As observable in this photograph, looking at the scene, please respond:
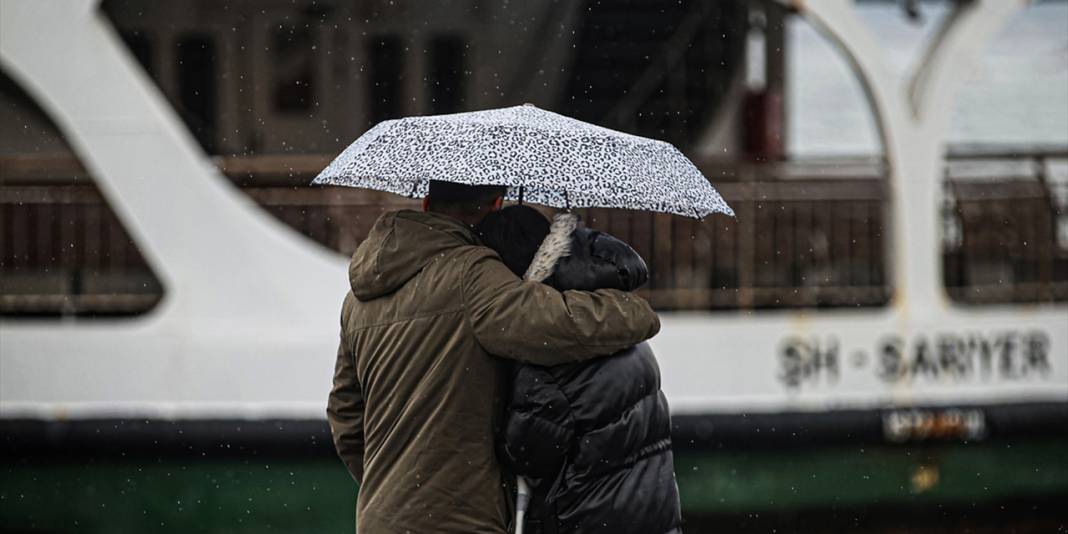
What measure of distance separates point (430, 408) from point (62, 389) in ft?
11.9

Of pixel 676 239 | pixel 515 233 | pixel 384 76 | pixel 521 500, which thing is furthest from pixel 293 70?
pixel 521 500

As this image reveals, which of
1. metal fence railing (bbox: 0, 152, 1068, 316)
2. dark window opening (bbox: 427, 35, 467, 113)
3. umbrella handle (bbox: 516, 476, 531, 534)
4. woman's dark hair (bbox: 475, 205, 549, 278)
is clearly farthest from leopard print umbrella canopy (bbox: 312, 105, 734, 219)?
dark window opening (bbox: 427, 35, 467, 113)

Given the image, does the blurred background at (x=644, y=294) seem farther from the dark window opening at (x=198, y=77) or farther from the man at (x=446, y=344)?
the man at (x=446, y=344)

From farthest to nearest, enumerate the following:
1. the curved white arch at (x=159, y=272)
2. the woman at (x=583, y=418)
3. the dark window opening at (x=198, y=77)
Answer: the dark window opening at (x=198, y=77)
the curved white arch at (x=159, y=272)
the woman at (x=583, y=418)

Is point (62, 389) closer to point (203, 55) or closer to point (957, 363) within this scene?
point (203, 55)

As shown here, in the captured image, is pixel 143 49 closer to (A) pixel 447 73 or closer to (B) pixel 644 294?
(A) pixel 447 73

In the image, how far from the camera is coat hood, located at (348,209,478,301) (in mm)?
2709

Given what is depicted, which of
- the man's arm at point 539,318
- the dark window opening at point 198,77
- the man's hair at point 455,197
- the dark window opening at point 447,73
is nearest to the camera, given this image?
the man's arm at point 539,318

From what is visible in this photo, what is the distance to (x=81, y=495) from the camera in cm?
579

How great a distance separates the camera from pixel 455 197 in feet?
9.31

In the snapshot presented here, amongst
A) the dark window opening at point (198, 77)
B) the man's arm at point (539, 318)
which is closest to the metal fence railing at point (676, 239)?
the dark window opening at point (198, 77)

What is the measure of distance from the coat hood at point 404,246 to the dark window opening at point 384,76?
552 centimetres

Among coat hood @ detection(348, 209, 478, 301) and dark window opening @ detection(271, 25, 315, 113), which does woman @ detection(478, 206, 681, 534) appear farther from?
dark window opening @ detection(271, 25, 315, 113)

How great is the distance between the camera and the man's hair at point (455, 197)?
2826mm
